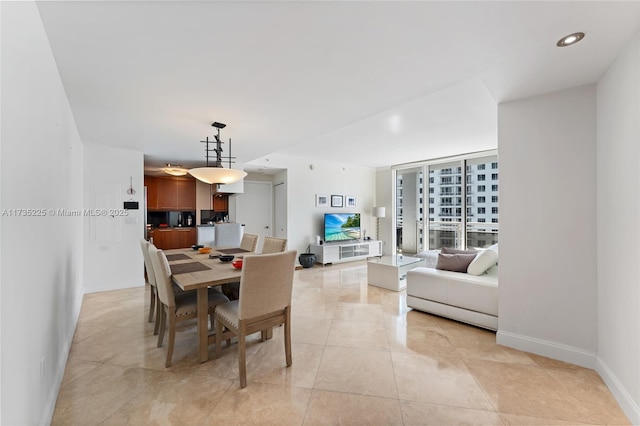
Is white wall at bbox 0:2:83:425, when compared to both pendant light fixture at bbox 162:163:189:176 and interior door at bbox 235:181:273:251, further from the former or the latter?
interior door at bbox 235:181:273:251

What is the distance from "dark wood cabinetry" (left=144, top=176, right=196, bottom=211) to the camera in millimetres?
6484

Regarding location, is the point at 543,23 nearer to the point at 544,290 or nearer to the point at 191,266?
the point at 544,290

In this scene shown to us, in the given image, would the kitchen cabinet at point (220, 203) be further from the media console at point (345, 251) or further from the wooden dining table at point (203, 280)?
the wooden dining table at point (203, 280)

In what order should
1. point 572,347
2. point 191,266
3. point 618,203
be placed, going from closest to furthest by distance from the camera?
point 618,203
point 572,347
point 191,266

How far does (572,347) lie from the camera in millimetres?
→ 2156

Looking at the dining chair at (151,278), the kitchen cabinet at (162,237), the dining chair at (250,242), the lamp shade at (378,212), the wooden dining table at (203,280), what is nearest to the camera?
the wooden dining table at (203,280)

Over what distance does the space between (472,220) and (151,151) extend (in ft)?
21.3

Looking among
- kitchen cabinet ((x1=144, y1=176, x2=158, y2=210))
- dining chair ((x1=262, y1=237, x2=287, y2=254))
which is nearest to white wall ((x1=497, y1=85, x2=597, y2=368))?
dining chair ((x1=262, y1=237, x2=287, y2=254))

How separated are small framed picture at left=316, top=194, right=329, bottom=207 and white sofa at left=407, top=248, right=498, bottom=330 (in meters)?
3.40

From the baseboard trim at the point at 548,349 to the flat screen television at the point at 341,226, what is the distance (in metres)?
4.10

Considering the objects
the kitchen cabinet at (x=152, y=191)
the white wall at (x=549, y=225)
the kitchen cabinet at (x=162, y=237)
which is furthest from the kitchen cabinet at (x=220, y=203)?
the white wall at (x=549, y=225)

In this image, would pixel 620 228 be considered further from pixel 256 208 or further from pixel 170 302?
pixel 256 208

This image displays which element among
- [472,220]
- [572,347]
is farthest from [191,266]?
[472,220]

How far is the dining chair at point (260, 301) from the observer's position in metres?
1.89
